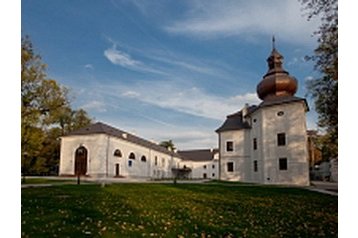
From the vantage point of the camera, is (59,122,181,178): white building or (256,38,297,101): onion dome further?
(59,122,181,178): white building

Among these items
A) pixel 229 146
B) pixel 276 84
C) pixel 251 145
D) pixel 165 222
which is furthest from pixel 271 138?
pixel 165 222

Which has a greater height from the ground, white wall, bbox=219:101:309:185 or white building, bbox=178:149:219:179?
Result: white wall, bbox=219:101:309:185

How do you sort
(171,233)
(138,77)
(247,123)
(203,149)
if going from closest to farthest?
(171,233) → (138,77) → (247,123) → (203,149)

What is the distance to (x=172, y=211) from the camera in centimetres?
573

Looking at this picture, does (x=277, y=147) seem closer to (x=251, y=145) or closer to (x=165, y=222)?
(x=251, y=145)

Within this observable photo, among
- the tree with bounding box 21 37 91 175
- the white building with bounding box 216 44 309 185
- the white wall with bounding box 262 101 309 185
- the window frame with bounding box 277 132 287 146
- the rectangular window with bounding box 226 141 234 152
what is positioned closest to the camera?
the tree with bounding box 21 37 91 175

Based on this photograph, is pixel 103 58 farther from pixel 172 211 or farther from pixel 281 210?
pixel 281 210

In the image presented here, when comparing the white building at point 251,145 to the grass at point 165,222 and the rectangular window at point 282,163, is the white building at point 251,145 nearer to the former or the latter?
the rectangular window at point 282,163

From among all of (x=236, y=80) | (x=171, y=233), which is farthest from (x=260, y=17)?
(x=171, y=233)

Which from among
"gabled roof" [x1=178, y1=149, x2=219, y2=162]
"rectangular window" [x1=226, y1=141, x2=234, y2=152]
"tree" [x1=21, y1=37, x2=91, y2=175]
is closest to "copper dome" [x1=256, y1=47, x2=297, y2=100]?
"rectangular window" [x1=226, y1=141, x2=234, y2=152]

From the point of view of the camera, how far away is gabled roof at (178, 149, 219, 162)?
4378 centimetres

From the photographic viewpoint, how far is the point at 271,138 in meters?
18.9

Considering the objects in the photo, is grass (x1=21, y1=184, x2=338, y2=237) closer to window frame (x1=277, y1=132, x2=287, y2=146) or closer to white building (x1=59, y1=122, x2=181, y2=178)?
window frame (x1=277, y1=132, x2=287, y2=146)
